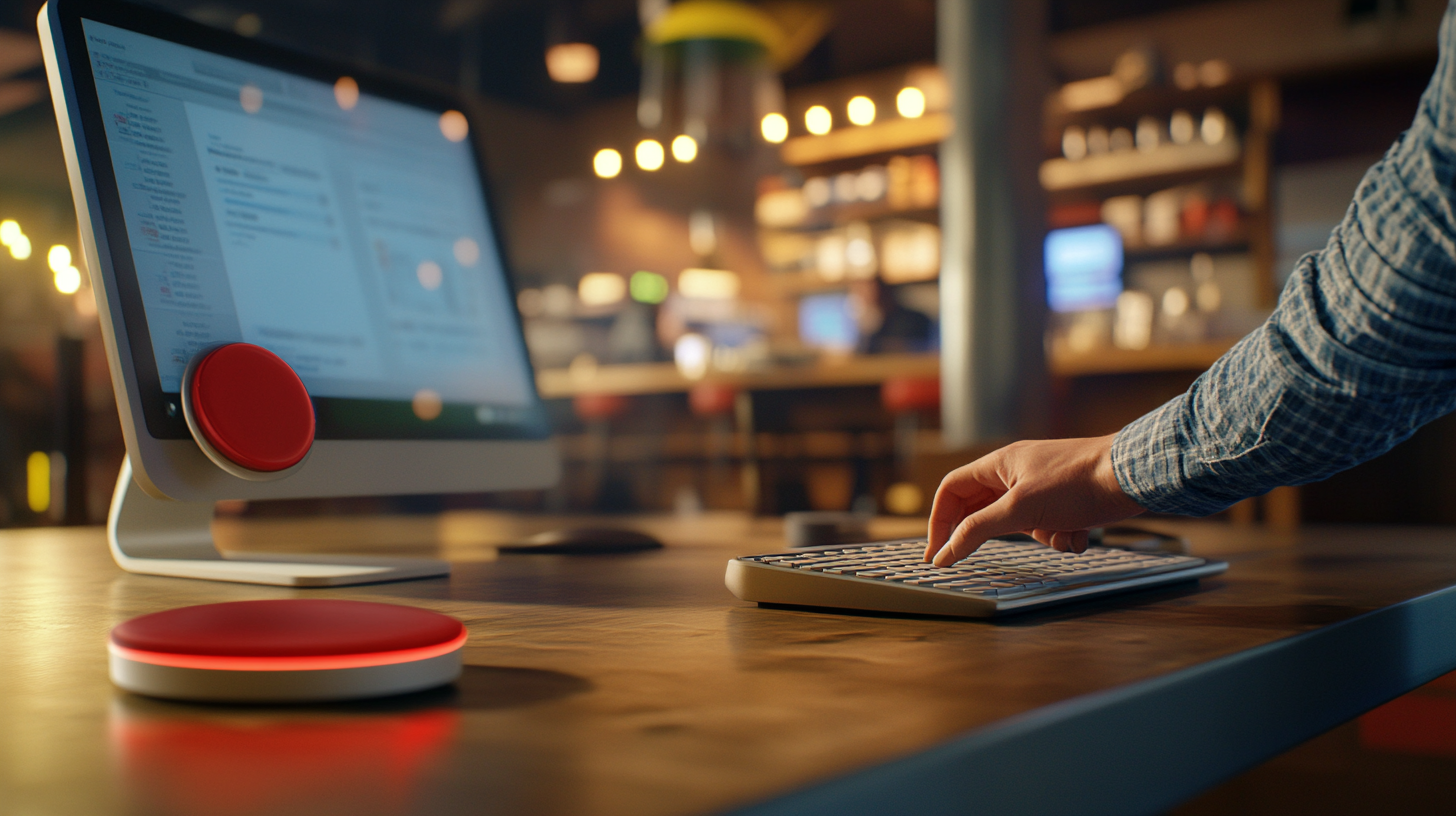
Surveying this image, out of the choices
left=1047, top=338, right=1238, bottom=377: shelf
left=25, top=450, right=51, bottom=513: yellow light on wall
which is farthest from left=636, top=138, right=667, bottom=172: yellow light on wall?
left=25, top=450, right=51, bottom=513: yellow light on wall

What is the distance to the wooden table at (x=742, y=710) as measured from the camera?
260mm

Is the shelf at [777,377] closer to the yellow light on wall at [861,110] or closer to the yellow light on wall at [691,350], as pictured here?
the yellow light on wall at [691,350]

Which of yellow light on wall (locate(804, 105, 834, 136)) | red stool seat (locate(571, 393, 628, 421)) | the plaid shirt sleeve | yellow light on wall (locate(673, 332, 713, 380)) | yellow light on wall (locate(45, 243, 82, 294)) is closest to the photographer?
the plaid shirt sleeve

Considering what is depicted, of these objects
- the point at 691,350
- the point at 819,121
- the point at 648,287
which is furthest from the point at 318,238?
the point at 648,287

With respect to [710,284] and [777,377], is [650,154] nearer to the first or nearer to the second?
[777,377]

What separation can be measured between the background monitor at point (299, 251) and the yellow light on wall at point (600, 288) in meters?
7.75

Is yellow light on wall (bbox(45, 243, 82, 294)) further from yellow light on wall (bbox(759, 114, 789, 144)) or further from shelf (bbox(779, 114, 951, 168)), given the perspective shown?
shelf (bbox(779, 114, 951, 168))

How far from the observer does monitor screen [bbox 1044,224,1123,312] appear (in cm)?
533

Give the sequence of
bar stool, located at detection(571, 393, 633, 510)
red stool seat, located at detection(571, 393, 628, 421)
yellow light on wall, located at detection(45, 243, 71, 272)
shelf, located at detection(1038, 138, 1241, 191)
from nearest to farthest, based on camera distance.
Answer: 1. yellow light on wall, located at detection(45, 243, 71, 272)
2. shelf, located at detection(1038, 138, 1241, 191)
3. red stool seat, located at detection(571, 393, 628, 421)
4. bar stool, located at detection(571, 393, 633, 510)

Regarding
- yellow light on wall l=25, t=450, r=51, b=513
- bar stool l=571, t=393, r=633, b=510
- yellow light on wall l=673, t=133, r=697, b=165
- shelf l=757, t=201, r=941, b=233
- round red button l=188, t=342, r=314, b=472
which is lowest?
bar stool l=571, t=393, r=633, b=510

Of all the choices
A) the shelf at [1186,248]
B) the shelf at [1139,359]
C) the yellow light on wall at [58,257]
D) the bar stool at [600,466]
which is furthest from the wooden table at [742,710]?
the bar stool at [600,466]

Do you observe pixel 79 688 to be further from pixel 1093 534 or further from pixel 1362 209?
pixel 1093 534

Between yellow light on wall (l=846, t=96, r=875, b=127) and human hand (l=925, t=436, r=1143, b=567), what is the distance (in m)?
5.75

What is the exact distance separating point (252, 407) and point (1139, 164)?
16.8 feet
